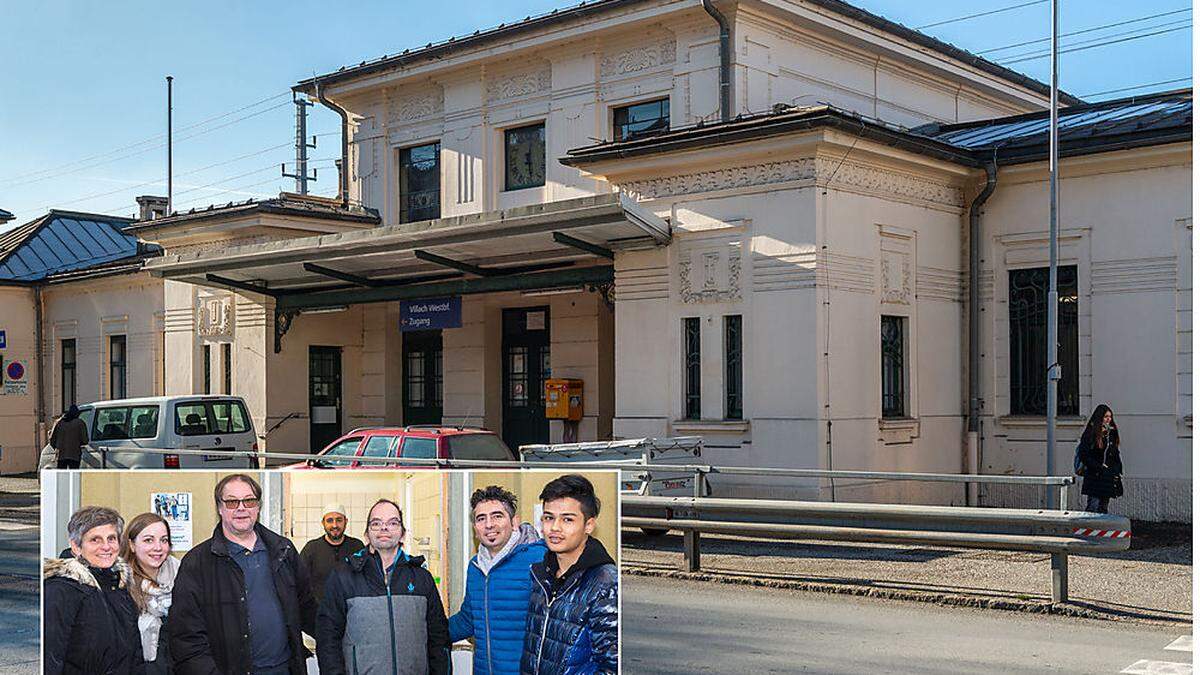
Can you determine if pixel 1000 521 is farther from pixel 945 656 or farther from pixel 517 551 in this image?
pixel 517 551

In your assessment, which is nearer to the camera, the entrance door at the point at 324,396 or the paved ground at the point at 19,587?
the paved ground at the point at 19,587

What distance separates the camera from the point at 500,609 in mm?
3867

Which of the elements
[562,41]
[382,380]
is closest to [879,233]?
[562,41]

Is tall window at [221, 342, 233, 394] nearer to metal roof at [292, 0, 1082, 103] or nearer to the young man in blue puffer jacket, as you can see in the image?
metal roof at [292, 0, 1082, 103]

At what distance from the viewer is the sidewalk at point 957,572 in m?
12.0

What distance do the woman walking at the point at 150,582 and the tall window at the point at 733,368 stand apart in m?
16.1

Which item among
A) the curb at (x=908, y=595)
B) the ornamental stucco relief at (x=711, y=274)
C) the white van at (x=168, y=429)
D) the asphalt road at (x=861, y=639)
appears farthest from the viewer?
the white van at (x=168, y=429)

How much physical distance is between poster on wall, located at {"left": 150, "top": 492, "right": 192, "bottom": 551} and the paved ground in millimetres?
5941

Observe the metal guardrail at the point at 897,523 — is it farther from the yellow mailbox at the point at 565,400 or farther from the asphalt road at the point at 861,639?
the yellow mailbox at the point at 565,400

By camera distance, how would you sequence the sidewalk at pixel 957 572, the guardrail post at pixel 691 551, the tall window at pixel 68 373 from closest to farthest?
the sidewalk at pixel 957 572, the guardrail post at pixel 691 551, the tall window at pixel 68 373

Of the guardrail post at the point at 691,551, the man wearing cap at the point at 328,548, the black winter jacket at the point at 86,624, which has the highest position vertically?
the man wearing cap at the point at 328,548

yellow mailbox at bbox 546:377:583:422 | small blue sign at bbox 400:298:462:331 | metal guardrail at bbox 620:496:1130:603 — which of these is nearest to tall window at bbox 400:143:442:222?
small blue sign at bbox 400:298:462:331

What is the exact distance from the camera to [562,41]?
24.8 m

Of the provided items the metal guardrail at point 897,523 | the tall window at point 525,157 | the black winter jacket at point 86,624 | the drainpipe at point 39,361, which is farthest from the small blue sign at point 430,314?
the black winter jacket at point 86,624
